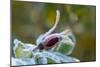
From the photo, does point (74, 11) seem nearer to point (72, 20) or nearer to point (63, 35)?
point (72, 20)

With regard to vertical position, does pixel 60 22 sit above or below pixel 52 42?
above

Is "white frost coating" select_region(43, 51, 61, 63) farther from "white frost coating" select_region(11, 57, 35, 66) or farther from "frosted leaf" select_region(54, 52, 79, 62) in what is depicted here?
"white frost coating" select_region(11, 57, 35, 66)

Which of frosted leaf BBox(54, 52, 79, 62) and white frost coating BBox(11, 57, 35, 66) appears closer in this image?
white frost coating BBox(11, 57, 35, 66)

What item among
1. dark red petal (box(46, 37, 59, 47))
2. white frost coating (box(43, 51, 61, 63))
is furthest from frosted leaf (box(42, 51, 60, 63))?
dark red petal (box(46, 37, 59, 47))

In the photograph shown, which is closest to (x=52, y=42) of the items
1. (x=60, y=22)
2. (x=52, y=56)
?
(x=52, y=56)

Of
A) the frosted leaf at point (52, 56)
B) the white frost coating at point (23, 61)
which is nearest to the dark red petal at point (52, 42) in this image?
the frosted leaf at point (52, 56)

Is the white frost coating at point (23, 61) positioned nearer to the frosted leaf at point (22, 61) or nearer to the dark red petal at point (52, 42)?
the frosted leaf at point (22, 61)

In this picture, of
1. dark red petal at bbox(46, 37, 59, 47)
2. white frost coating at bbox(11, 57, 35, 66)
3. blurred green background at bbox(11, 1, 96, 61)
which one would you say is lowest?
white frost coating at bbox(11, 57, 35, 66)

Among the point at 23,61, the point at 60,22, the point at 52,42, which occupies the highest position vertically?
the point at 60,22

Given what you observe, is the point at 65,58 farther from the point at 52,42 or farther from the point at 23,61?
the point at 23,61
